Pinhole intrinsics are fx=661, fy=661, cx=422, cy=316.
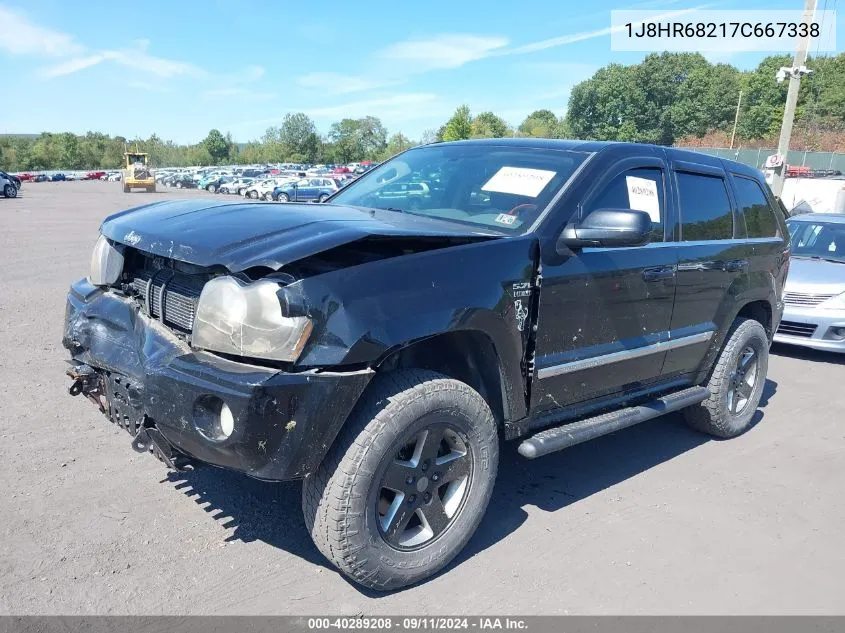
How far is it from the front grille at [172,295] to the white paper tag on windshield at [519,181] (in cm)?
168

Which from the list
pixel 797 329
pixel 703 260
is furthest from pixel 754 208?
pixel 797 329

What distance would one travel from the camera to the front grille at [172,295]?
2746 millimetres

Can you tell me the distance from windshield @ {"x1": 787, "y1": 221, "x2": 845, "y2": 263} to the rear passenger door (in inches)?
175

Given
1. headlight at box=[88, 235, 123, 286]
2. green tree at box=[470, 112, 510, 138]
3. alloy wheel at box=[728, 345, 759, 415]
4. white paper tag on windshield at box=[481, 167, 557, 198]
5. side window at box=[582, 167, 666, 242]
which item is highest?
green tree at box=[470, 112, 510, 138]

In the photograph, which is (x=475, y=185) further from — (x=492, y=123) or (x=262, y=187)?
(x=492, y=123)

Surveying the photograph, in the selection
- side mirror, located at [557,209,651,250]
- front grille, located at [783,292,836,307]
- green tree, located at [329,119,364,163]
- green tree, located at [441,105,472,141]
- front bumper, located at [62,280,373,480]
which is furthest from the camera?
green tree, located at [329,119,364,163]

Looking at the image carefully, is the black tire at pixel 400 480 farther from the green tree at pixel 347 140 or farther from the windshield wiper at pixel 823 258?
the green tree at pixel 347 140

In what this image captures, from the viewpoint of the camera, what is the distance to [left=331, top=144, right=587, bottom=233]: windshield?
3432 millimetres

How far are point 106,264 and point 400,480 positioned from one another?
1.80 m

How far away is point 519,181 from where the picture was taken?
3588 mm

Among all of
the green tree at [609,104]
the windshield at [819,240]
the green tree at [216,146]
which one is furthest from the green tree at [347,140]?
the windshield at [819,240]

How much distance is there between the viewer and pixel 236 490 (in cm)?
362

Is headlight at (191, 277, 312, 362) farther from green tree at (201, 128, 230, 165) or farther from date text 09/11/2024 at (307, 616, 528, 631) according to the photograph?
green tree at (201, 128, 230, 165)

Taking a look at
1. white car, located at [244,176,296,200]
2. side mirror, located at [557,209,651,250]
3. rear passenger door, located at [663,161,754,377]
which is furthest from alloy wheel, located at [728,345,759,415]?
white car, located at [244,176,296,200]
